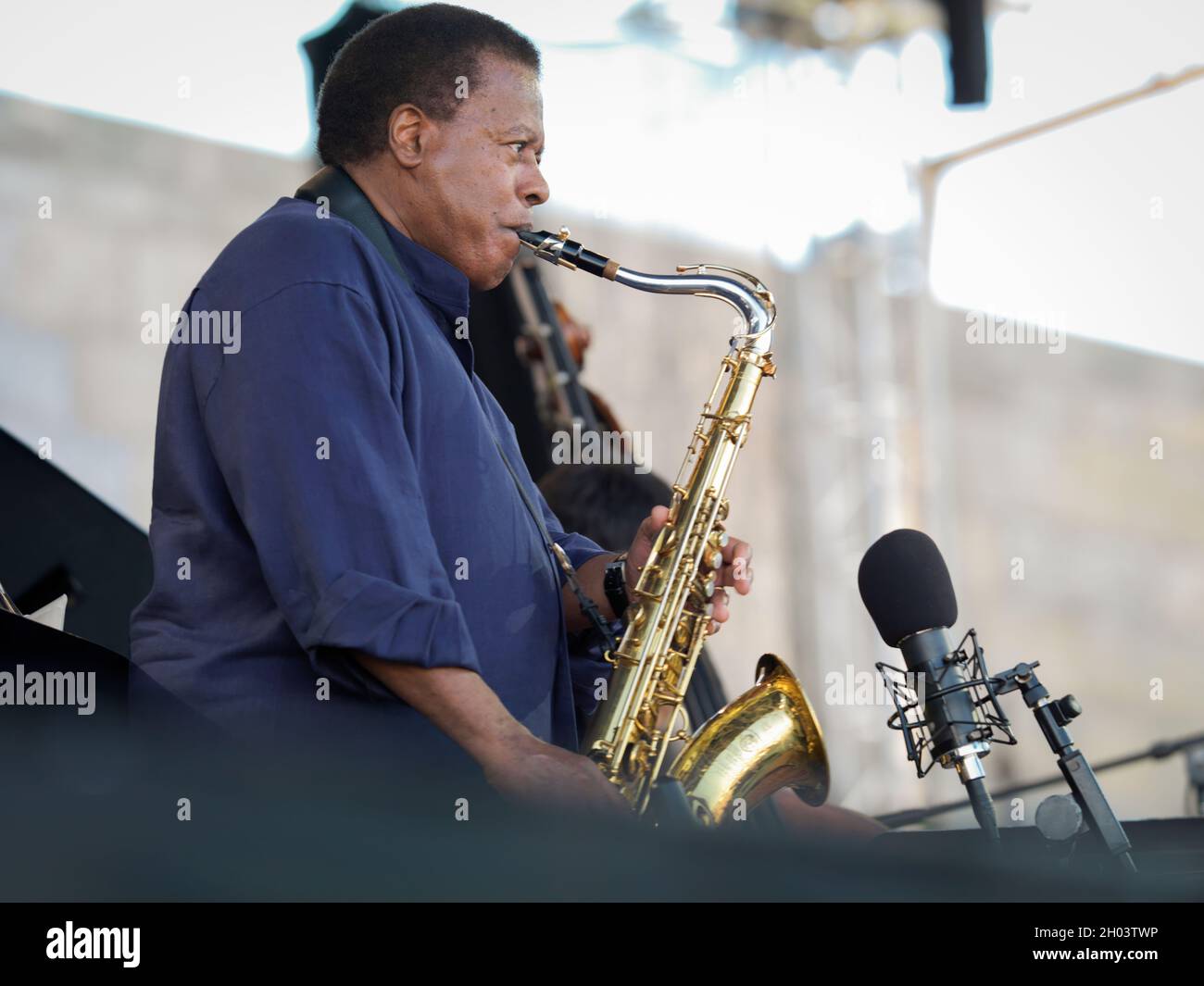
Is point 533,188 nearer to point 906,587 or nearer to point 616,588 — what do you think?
point 616,588

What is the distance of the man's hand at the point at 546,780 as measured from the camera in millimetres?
1935

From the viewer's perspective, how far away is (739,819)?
2852 millimetres

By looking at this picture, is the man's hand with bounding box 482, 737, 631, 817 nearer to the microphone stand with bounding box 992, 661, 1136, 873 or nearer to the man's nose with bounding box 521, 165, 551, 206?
the microphone stand with bounding box 992, 661, 1136, 873

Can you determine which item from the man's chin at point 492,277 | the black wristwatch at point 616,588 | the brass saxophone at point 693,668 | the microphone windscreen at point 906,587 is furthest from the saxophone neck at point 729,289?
the microphone windscreen at point 906,587

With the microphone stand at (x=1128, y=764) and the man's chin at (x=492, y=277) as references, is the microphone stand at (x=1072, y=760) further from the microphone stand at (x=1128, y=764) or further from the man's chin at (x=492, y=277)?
the microphone stand at (x=1128, y=764)

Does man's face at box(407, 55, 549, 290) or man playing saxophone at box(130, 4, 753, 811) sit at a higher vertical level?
man's face at box(407, 55, 549, 290)

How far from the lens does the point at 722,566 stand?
2.83m

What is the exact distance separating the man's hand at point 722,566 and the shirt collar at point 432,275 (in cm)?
59

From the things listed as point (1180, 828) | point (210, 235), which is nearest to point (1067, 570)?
point (210, 235)

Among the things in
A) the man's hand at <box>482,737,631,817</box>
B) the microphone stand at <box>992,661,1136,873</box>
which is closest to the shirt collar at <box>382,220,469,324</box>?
the man's hand at <box>482,737,631,817</box>

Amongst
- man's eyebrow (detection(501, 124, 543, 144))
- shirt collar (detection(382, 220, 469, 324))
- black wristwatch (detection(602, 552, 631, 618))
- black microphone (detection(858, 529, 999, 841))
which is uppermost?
man's eyebrow (detection(501, 124, 543, 144))

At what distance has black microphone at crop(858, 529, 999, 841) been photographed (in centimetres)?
206
